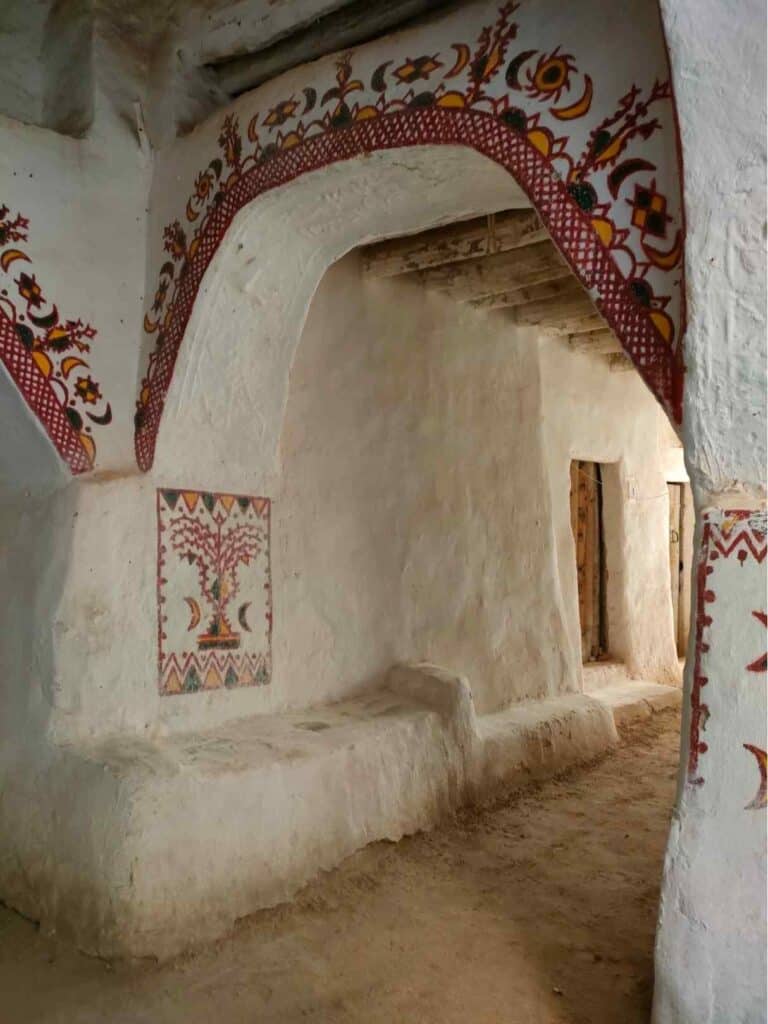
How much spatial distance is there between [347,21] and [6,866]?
2.50 metres

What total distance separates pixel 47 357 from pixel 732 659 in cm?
196

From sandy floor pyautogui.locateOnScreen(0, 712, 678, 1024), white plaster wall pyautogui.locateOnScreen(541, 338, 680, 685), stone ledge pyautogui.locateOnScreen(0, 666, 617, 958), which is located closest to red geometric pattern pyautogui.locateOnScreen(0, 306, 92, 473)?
stone ledge pyautogui.locateOnScreen(0, 666, 617, 958)

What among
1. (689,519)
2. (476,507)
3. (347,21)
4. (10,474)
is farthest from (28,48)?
(689,519)

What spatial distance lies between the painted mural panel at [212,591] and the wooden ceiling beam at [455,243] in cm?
108

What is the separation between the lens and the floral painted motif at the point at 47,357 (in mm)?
2562

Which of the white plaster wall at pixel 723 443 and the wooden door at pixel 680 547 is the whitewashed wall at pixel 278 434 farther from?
the wooden door at pixel 680 547

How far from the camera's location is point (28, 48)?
300 cm

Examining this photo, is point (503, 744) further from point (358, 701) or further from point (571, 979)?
point (571, 979)

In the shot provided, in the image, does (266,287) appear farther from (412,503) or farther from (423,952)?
(423,952)

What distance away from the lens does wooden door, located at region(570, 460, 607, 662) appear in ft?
18.6

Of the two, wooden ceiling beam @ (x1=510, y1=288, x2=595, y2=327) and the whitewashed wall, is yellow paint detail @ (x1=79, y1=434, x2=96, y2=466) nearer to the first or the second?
the whitewashed wall

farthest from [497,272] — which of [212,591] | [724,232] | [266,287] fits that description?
[724,232]

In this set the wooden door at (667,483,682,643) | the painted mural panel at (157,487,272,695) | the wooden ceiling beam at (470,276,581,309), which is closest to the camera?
the painted mural panel at (157,487,272,695)

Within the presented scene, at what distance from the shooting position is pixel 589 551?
572cm
